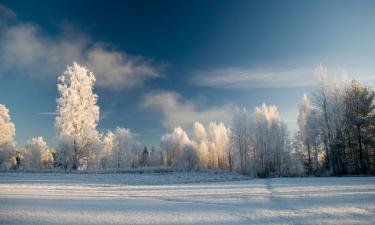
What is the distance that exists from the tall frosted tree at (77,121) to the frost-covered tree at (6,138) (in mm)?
17913

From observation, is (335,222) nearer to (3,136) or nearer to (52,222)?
(52,222)

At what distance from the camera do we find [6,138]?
46.8 metres

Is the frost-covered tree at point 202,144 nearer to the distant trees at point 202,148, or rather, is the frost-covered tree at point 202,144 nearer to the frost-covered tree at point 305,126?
Answer: the distant trees at point 202,148

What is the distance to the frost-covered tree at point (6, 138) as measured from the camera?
44812 millimetres

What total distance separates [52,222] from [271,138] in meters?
53.6

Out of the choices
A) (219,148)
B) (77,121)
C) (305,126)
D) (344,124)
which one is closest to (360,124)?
(344,124)

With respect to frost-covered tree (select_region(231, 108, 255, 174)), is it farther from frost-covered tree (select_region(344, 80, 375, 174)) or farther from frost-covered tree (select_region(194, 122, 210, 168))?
frost-covered tree (select_region(194, 122, 210, 168))

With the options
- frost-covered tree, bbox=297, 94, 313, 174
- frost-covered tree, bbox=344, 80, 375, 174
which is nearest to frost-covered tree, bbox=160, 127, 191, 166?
frost-covered tree, bbox=297, 94, 313, 174

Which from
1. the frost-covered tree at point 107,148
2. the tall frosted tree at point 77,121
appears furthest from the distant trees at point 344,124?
the frost-covered tree at point 107,148

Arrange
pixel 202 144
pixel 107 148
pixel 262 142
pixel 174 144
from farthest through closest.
→ pixel 107 148 → pixel 174 144 → pixel 202 144 → pixel 262 142

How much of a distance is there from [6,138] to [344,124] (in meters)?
51.5

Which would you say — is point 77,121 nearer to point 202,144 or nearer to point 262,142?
point 262,142

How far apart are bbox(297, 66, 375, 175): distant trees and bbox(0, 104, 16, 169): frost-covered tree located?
45850mm

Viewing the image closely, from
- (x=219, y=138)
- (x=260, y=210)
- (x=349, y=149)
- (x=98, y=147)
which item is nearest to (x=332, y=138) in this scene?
(x=349, y=149)
